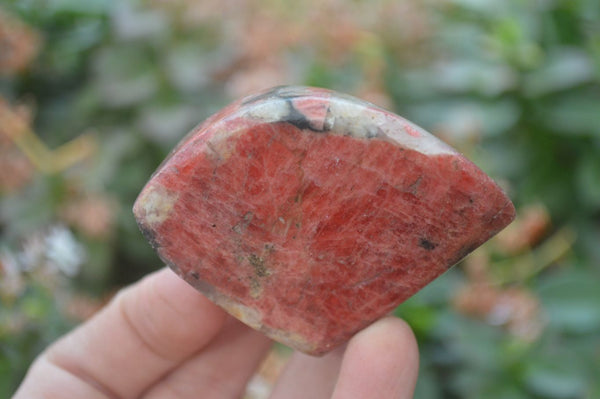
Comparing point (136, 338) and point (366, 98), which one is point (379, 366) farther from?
point (366, 98)

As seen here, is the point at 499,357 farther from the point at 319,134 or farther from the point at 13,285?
the point at 13,285

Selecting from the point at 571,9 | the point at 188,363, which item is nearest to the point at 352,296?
the point at 188,363

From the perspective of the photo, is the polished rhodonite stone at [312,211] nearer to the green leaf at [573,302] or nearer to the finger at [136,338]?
the finger at [136,338]

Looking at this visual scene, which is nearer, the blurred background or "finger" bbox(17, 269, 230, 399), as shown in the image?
"finger" bbox(17, 269, 230, 399)

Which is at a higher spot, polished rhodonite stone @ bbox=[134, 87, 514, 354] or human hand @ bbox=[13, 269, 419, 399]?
polished rhodonite stone @ bbox=[134, 87, 514, 354]

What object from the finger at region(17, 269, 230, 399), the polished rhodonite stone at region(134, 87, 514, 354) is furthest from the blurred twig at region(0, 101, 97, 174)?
the polished rhodonite stone at region(134, 87, 514, 354)

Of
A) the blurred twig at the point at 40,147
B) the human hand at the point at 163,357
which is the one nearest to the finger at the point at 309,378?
the human hand at the point at 163,357

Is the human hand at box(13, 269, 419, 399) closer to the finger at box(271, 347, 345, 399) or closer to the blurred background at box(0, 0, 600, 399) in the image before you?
the finger at box(271, 347, 345, 399)

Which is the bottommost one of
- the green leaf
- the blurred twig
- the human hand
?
the green leaf
